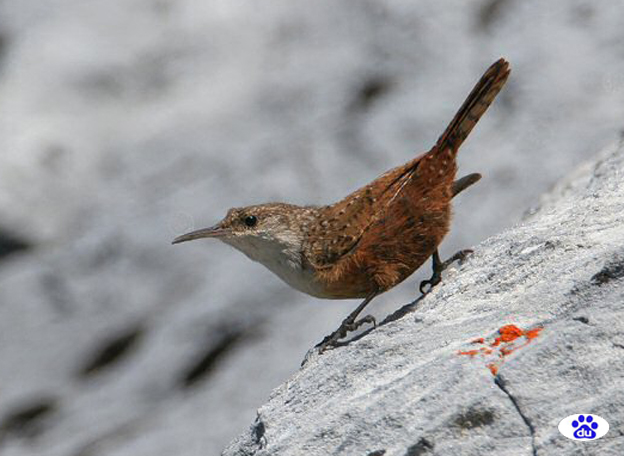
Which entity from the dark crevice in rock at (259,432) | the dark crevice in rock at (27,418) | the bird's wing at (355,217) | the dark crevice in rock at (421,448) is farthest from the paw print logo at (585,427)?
the dark crevice in rock at (27,418)

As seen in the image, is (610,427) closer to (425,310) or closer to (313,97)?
(425,310)

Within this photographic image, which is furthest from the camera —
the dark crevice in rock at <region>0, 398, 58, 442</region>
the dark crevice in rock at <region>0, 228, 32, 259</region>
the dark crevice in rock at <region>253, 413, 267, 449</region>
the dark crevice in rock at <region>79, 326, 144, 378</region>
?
the dark crevice in rock at <region>0, 228, 32, 259</region>

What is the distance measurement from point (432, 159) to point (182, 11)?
171 inches

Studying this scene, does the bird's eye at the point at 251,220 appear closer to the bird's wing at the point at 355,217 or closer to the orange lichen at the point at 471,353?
the bird's wing at the point at 355,217

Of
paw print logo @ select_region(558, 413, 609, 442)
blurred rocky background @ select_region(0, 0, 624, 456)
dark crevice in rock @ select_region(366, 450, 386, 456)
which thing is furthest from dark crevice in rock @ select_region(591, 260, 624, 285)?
blurred rocky background @ select_region(0, 0, 624, 456)

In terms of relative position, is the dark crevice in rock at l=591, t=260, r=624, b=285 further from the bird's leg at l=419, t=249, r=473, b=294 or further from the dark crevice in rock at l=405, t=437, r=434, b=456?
the bird's leg at l=419, t=249, r=473, b=294

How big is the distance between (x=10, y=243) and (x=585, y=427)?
6.56 m

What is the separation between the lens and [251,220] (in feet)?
20.5

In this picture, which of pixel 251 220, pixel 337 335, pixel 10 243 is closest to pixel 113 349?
pixel 10 243

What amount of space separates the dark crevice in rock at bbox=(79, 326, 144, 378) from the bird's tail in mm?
3931

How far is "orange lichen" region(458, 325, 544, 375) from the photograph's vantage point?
4.04m

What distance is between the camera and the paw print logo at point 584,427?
3641mm

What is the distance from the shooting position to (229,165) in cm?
924

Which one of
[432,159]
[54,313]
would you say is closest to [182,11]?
[54,313]
